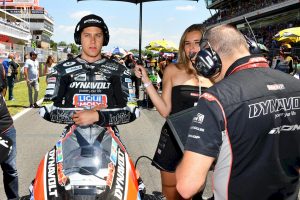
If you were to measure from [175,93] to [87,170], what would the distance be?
129cm

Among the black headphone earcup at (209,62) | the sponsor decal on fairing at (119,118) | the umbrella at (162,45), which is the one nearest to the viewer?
the black headphone earcup at (209,62)

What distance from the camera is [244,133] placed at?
1790 mm

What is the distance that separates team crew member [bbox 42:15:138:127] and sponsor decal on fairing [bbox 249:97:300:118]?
158 cm

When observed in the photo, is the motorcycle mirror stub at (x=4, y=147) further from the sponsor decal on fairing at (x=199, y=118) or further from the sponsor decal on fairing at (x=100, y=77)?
the sponsor decal on fairing at (x=199, y=118)

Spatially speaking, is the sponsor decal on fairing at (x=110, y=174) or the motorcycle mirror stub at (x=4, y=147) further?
the motorcycle mirror stub at (x=4, y=147)

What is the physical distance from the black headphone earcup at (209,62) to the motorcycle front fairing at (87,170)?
859mm

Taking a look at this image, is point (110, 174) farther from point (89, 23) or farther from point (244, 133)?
point (89, 23)

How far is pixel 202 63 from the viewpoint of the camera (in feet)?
6.94

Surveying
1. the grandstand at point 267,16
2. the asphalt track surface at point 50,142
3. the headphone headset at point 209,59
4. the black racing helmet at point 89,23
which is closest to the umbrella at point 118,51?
the grandstand at point 267,16

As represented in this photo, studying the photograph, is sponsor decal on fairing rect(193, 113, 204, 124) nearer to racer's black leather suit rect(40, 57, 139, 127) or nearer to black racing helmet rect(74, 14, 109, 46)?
racer's black leather suit rect(40, 57, 139, 127)

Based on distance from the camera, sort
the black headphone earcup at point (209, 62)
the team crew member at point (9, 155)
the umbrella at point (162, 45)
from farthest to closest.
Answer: the umbrella at point (162, 45), the team crew member at point (9, 155), the black headphone earcup at point (209, 62)

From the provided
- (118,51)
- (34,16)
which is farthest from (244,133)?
(34,16)

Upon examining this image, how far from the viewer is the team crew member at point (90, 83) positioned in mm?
3314

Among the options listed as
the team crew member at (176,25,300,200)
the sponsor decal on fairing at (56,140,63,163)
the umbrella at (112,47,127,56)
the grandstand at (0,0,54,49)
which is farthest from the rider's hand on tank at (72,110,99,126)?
the grandstand at (0,0,54,49)
